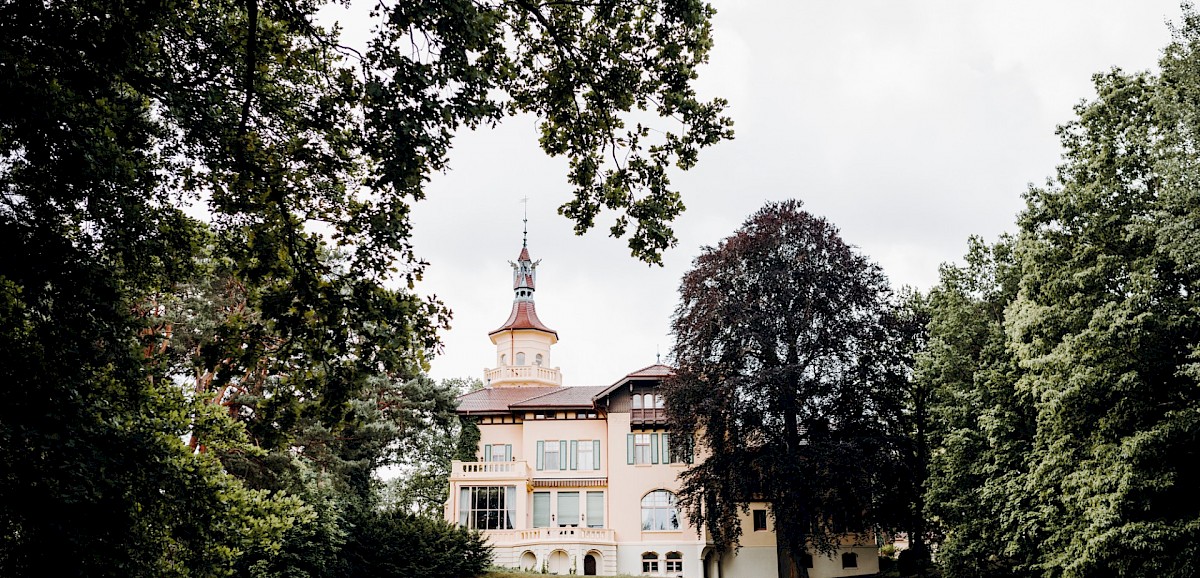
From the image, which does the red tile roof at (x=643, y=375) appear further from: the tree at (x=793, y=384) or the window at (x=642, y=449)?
the tree at (x=793, y=384)

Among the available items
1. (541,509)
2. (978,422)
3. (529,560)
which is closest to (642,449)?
(541,509)

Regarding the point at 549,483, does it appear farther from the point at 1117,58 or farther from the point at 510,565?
the point at 1117,58

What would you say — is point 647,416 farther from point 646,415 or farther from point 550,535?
point 550,535

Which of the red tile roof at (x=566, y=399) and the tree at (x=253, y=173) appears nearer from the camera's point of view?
the tree at (x=253, y=173)

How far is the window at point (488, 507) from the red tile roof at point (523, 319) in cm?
1828

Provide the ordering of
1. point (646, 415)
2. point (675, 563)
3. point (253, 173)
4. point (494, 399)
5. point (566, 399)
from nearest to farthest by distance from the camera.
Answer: point (253, 173) < point (675, 563) < point (646, 415) < point (566, 399) < point (494, 399)

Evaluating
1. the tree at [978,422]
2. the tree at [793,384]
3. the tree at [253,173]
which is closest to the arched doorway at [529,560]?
the tree at [793,384]

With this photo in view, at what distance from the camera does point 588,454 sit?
37688 mm

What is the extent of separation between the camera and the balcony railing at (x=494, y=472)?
36250 mm

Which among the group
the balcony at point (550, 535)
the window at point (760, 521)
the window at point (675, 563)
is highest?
the window at point (760, 521)

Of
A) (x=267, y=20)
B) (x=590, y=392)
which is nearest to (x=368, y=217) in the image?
(x=267, y=20)

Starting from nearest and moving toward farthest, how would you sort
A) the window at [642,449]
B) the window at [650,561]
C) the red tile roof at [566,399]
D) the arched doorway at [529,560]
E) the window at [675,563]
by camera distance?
the arched doorway at [529,560] → the window at [675,563] → the window at [650,561] → the window at [642,449] → the red tile roof at [566,399]

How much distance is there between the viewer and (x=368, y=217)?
6.73 meters

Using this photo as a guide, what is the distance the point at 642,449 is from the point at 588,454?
88.9 inches
